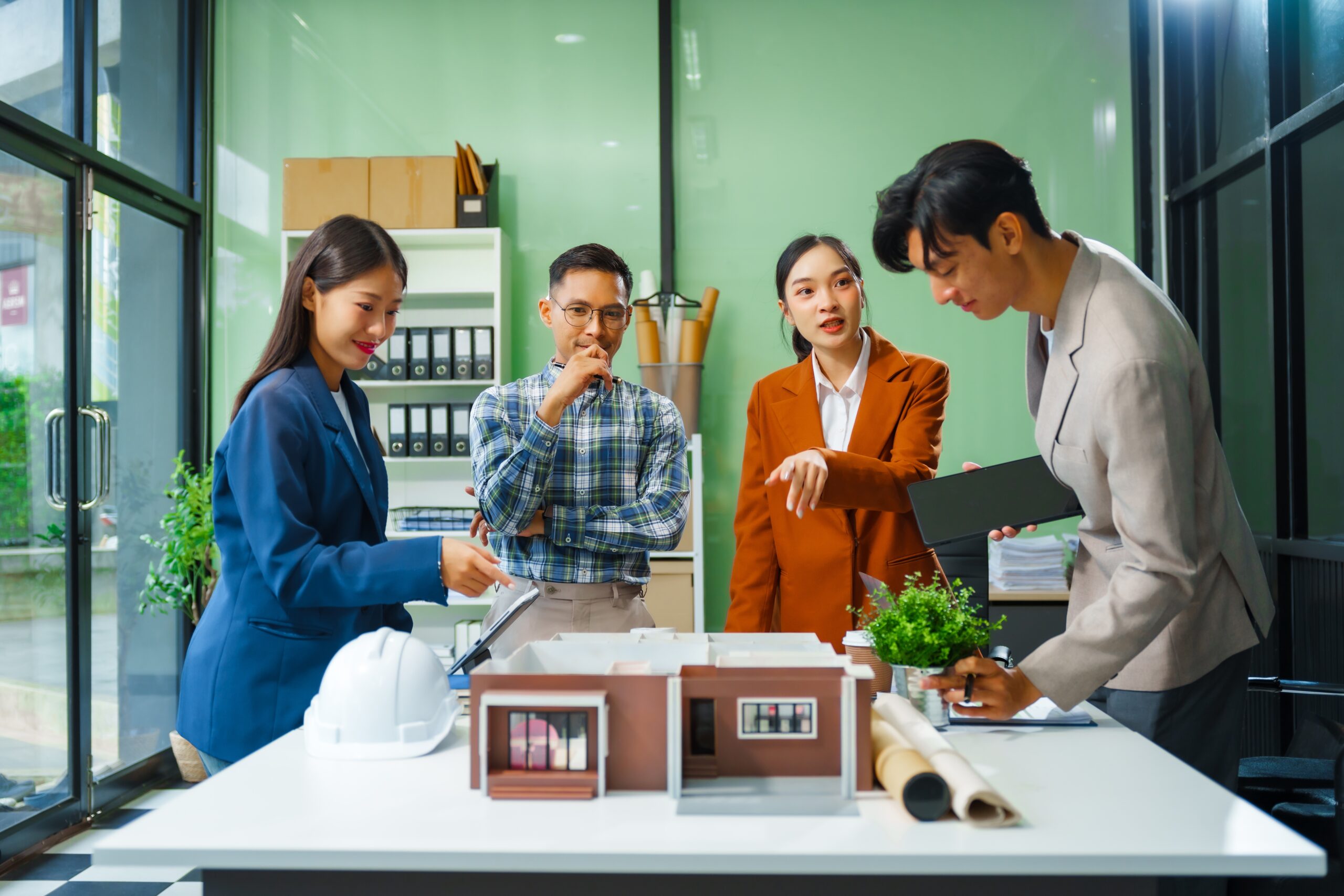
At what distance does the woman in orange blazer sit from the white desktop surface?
853 millimetres

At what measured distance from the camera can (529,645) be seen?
1.39 m

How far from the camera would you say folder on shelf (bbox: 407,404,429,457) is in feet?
13.1

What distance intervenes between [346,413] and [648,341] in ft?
7.45

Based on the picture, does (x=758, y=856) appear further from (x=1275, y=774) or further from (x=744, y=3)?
(x=744, y=3)

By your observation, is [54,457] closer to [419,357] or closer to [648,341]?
[419,357]

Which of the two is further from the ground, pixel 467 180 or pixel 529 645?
pixel 467 180

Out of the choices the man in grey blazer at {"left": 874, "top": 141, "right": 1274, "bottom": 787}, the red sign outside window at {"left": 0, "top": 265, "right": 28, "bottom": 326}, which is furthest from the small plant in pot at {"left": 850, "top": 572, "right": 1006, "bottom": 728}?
the red sign outside window at {"left": 0, "top": 265, "right": 28, "bottom": 326}

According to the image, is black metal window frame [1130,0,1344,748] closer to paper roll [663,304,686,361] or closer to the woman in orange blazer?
the woman in orange blazer

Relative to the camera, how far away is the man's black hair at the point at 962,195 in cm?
142

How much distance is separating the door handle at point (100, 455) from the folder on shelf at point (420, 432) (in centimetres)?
109

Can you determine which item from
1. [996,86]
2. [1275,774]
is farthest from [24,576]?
[996,86]

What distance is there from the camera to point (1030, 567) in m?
3.65

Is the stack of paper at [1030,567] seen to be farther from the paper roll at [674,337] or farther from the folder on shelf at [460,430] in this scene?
the folder on shelf at [460,430]

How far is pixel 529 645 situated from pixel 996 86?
375 centimetres
